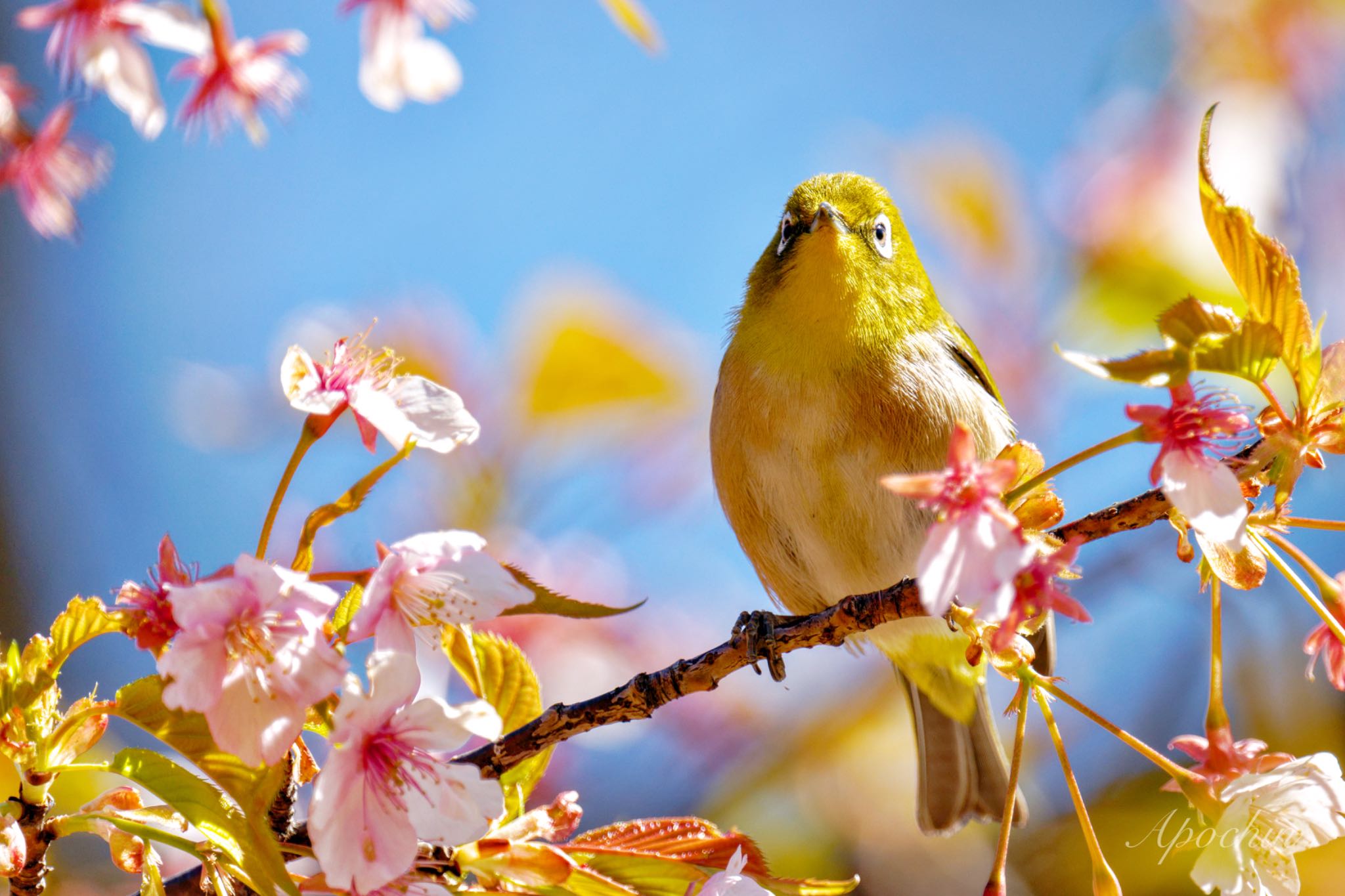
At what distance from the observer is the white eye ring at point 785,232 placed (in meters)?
2.81

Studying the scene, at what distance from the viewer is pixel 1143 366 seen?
1002mm

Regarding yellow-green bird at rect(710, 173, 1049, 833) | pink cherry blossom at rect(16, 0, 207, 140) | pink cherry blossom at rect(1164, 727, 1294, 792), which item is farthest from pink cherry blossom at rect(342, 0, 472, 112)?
pink cherry blossom at rect(1164, 727, 1294, 792)

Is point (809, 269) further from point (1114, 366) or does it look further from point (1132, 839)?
point (1114, 366)

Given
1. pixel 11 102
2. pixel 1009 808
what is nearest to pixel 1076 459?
pixel 1009 808

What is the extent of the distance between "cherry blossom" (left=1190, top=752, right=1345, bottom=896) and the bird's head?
1.44 metres

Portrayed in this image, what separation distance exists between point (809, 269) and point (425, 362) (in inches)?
53.5

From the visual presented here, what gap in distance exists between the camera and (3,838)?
46.7 inches

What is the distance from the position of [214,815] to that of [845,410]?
5.43 feet

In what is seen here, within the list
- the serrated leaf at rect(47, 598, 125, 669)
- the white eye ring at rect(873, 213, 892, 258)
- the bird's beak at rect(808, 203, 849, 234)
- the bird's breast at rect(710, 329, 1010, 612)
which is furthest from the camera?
the white eye ring at rect(873, 213, 892, 258)

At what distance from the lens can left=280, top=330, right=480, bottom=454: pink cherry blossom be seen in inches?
49.9

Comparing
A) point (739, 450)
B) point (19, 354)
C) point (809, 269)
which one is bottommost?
point (739, 450)

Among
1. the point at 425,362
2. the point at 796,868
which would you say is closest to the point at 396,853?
the point at 796,868

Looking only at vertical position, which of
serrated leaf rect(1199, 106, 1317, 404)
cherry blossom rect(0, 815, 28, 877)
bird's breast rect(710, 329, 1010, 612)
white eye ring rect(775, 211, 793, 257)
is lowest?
cherry blossom rect(0, 815, 28, 877)

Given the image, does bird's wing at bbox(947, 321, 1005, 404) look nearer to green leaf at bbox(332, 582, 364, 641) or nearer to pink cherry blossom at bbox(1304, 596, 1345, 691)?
pink cherry blossom at bbox(1304, 596, 1345, 691)
